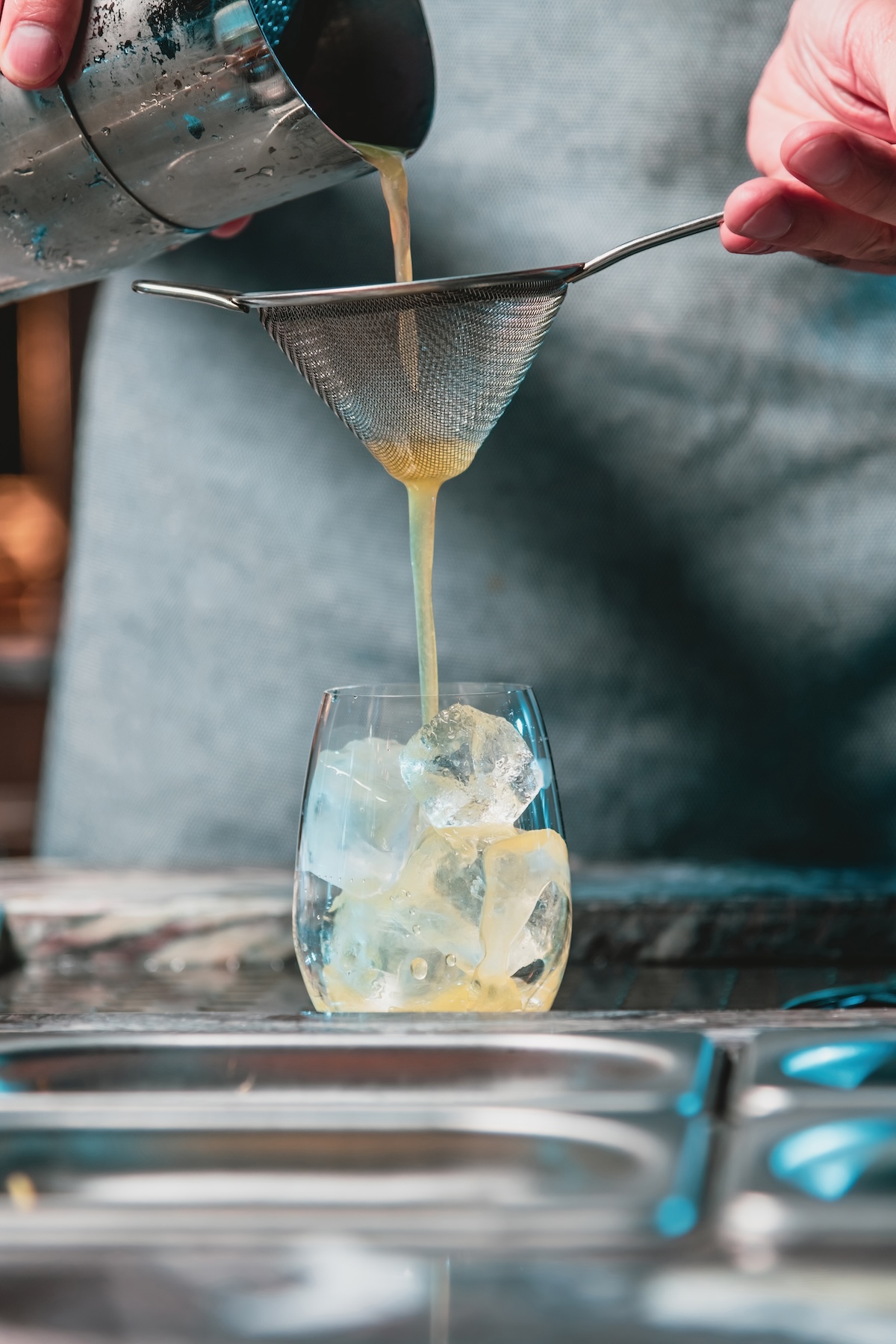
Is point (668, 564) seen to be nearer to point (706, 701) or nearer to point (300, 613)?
point (706, 701)

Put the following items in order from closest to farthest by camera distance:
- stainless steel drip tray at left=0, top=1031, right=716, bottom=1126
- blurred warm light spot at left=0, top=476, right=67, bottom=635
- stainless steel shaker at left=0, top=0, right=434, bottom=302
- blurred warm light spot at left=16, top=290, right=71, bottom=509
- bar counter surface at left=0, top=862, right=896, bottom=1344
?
bar counter surface at left=0, top=862, right=896, bottom=1344, stainless steel drip tray at left=0, top=1031, right=716, bottom=1126, stainless steel shaker at left=0, top=0, right=434, bottom=302, blurred warm light spot at left=0, top=476, right=67, bottom=635, blurred warm light spot at left=16, top=290, right=71, bottom=509

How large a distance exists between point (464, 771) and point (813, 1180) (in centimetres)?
31

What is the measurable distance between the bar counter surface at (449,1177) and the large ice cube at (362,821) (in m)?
0.12

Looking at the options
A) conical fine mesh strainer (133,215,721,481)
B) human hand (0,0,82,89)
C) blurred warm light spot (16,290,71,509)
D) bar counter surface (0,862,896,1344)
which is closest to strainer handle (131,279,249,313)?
conical fine mesh strainer (133,215,721,481)

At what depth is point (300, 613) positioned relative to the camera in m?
1.39

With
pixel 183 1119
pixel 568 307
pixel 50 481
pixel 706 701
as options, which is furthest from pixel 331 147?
pixel 50 481

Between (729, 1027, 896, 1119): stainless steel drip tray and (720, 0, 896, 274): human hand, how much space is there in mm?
495

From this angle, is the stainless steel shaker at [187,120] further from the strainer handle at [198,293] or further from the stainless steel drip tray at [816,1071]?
the stainless steel drip tray at [816,1071]

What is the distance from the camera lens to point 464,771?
2.07ft

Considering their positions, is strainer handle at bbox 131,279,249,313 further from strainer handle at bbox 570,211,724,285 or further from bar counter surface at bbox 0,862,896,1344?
bar counter surface at bbox 0,862,896,1344

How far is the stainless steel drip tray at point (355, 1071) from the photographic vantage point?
0.41 metres

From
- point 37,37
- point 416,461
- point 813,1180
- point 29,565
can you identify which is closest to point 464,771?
point 416,461

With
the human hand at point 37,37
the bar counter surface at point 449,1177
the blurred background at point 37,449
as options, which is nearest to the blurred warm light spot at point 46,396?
the blurred background at point 37,449

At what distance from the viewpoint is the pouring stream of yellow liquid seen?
2.31 feet
